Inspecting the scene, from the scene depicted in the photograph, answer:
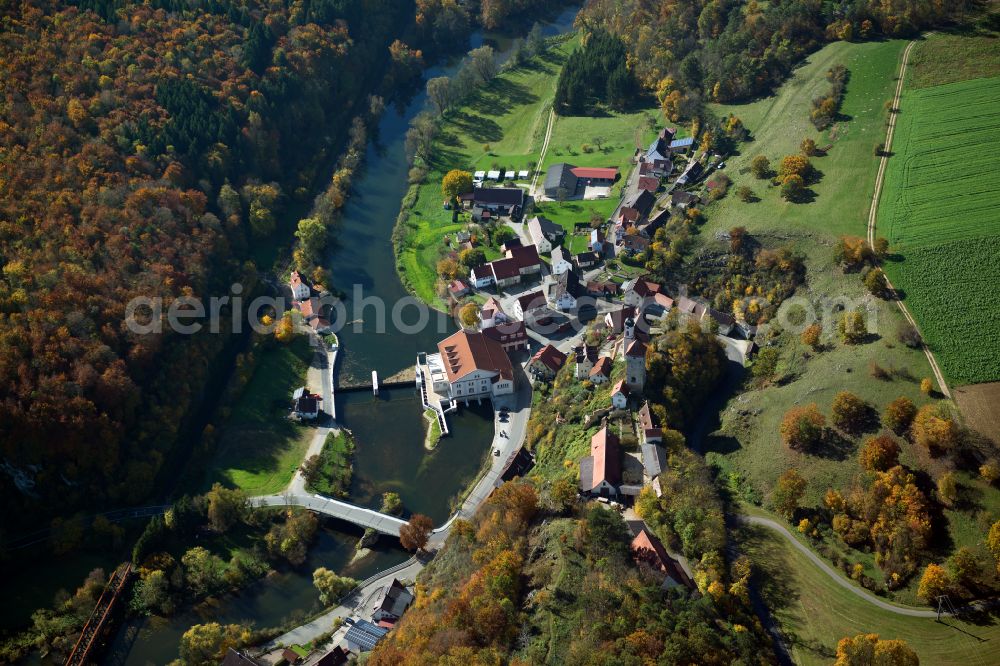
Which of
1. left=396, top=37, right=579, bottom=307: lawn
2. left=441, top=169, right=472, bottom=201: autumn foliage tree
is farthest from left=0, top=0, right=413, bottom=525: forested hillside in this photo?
left=441, top=169, right=472, bottom=201: autumn foliage tree

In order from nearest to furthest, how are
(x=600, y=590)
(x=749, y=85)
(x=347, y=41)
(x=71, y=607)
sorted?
1. (x=600, y=590)
2. (x=71, y=607)
3. (x=749, y=85)
4. (x=347, y=41)

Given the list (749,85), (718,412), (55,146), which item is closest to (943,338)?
(718,412)

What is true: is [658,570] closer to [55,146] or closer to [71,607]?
[71,607]

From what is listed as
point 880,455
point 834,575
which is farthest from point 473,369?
point 834,575

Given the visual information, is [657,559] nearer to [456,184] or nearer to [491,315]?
[491,315]

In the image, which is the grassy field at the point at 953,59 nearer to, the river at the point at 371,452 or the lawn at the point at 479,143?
the lawn at the point at 479,143

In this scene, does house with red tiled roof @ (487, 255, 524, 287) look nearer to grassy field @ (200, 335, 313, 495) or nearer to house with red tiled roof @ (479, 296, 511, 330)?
house with red tiled roof @ (479, 296, 511, 330)

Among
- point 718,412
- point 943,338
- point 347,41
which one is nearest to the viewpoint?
point 943,338
